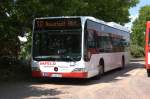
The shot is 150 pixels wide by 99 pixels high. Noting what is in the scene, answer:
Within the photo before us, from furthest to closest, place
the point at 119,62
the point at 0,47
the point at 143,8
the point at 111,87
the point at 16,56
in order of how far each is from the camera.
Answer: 1. the point at 143,8
2. the point at 119,62
3. the point at 16,56
4. the point at 0,47
5. the point at 111,87

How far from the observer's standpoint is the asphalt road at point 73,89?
1544cm

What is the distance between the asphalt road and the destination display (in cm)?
242

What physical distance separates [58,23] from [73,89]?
355 centimetres

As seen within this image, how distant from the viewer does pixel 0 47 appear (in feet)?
74.0

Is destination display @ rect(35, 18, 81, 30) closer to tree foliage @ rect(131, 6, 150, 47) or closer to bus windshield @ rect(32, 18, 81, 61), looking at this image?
bus windshield @ rect(32, 18, 81, 61)

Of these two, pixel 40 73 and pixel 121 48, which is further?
pixel 121 48

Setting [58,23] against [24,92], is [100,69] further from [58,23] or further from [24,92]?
[24,92]

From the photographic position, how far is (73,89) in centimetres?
1772

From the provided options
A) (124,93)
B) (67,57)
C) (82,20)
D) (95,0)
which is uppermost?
(95,0)

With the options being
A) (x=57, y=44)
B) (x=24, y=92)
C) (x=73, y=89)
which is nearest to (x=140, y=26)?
(x=57, y=44)

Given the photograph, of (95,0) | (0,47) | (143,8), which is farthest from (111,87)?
(143,8)

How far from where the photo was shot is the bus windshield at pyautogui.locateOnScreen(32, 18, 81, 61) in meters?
19.5

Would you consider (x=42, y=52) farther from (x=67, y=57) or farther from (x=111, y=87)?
(x=111, y=87)

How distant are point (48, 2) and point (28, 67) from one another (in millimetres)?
3501
